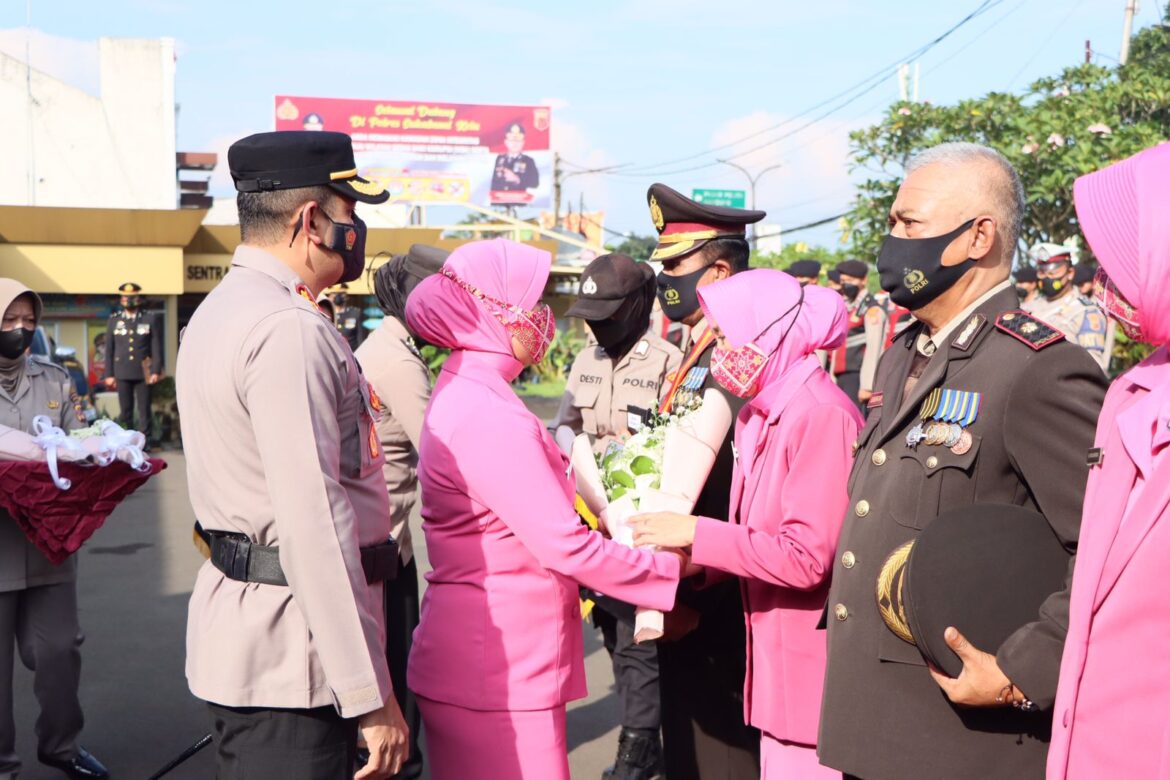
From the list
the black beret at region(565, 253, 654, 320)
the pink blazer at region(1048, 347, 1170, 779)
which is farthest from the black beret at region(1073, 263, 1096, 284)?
the pink blazer at region(1048, 347, 1170, 779)

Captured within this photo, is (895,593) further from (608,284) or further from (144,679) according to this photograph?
(144,679)

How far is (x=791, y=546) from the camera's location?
3.16 meters

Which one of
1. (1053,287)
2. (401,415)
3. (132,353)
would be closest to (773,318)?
(401,415)

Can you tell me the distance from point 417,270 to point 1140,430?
12.0 ft

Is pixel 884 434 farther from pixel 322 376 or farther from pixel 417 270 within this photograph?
pixel 417 270

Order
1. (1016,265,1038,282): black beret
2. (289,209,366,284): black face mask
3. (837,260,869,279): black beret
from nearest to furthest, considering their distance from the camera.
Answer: (289,209,366,284): black face mask
(1016,265,1038,282): black beret
(837,260,869,279): black beret

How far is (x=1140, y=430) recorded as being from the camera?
84.9 inches

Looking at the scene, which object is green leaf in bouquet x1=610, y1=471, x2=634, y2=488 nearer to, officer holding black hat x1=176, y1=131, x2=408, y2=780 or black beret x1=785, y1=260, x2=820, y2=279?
officer holding black hat x1=176, y1=131, x2=408, y2=780

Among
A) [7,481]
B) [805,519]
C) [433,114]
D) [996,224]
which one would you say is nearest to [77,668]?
[7,481]

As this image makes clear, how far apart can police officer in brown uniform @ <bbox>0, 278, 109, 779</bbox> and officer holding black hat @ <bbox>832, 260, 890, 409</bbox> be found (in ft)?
28.7

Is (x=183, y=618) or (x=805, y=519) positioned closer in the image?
(x=805, y=519)

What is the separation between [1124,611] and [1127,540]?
127 millimetres

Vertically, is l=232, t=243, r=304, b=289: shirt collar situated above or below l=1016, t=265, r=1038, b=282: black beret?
below

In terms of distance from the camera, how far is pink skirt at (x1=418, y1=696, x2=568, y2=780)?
323 centimetres
